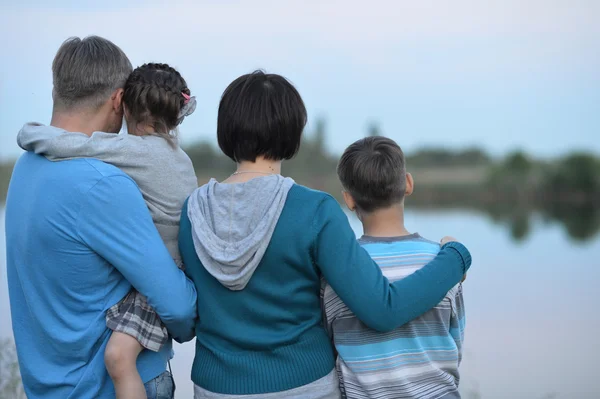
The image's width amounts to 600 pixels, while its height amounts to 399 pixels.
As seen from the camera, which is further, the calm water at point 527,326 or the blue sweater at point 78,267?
the calm water at point 527,326

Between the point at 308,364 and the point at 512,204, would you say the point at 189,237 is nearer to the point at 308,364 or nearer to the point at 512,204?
Result: the point at 308,364

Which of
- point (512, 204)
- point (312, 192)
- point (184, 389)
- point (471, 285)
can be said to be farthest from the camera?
point (512, 204)

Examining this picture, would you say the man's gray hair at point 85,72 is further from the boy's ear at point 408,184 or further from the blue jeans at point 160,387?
the boy's ear at point 408,184

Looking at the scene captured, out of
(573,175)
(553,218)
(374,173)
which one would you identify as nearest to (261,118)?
(374,173)

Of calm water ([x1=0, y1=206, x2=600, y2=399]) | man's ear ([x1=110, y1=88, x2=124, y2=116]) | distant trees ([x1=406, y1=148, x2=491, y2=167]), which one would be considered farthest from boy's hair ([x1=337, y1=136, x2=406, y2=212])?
distant trees ([x1=406, y1=148, x2=491, y2=167])

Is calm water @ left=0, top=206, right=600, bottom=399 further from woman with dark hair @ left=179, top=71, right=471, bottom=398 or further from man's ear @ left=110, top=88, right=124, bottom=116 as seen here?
man's ear @ left=110, top=88, right=124, bottom=116

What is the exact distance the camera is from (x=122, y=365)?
1.62m

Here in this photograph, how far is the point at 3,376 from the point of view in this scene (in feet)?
11.6

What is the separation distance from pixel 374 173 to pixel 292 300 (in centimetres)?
44

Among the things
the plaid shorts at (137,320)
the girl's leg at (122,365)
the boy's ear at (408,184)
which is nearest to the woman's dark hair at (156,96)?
the plaid shorts at (137,320)

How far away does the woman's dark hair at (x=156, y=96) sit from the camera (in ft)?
5.96

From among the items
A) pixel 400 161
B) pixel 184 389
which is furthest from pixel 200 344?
pixel 184 389

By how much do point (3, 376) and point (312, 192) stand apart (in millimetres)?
2657

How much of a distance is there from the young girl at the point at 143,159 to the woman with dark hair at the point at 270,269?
85mm
